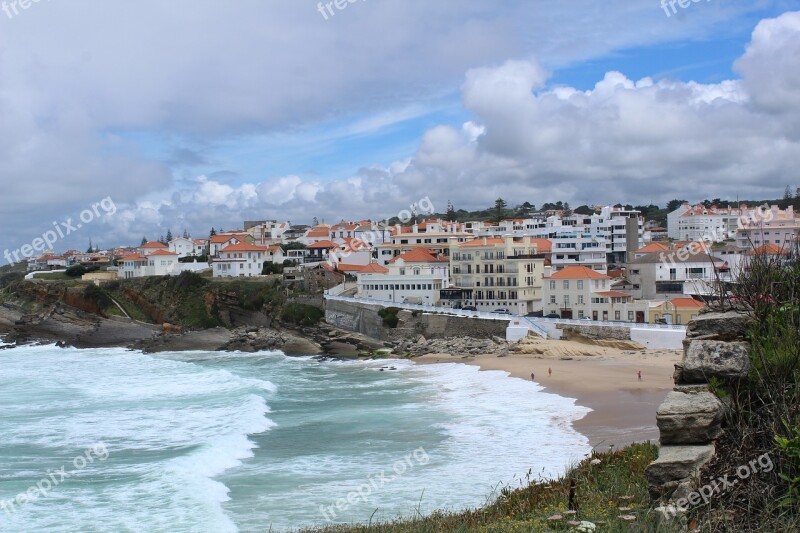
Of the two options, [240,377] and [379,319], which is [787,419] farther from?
[379,319]

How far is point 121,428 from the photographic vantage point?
24156 mm

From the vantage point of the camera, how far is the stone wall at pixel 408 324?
Answer: 47.2 m

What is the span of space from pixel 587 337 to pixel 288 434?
24.5 meters

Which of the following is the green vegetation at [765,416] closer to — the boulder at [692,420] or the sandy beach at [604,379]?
the boulder at [692,420]

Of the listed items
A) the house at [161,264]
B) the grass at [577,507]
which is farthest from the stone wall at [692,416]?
the house at [161,264]

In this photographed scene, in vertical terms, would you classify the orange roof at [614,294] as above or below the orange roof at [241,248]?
below

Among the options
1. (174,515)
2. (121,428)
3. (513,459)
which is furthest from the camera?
(121,428)

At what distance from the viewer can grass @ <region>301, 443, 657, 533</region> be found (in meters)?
6.92

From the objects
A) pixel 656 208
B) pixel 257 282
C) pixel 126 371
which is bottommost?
pixel 126 371

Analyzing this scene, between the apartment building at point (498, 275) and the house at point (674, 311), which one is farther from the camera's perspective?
the apartment building at point (498, 275)

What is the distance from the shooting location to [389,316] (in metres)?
51.6

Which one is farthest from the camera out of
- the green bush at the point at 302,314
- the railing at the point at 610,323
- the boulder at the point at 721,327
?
the green bush at the point at 302,314

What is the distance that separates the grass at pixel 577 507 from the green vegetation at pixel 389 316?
40.9 m

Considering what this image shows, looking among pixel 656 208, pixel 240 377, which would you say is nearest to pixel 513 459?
pixel 240 377
